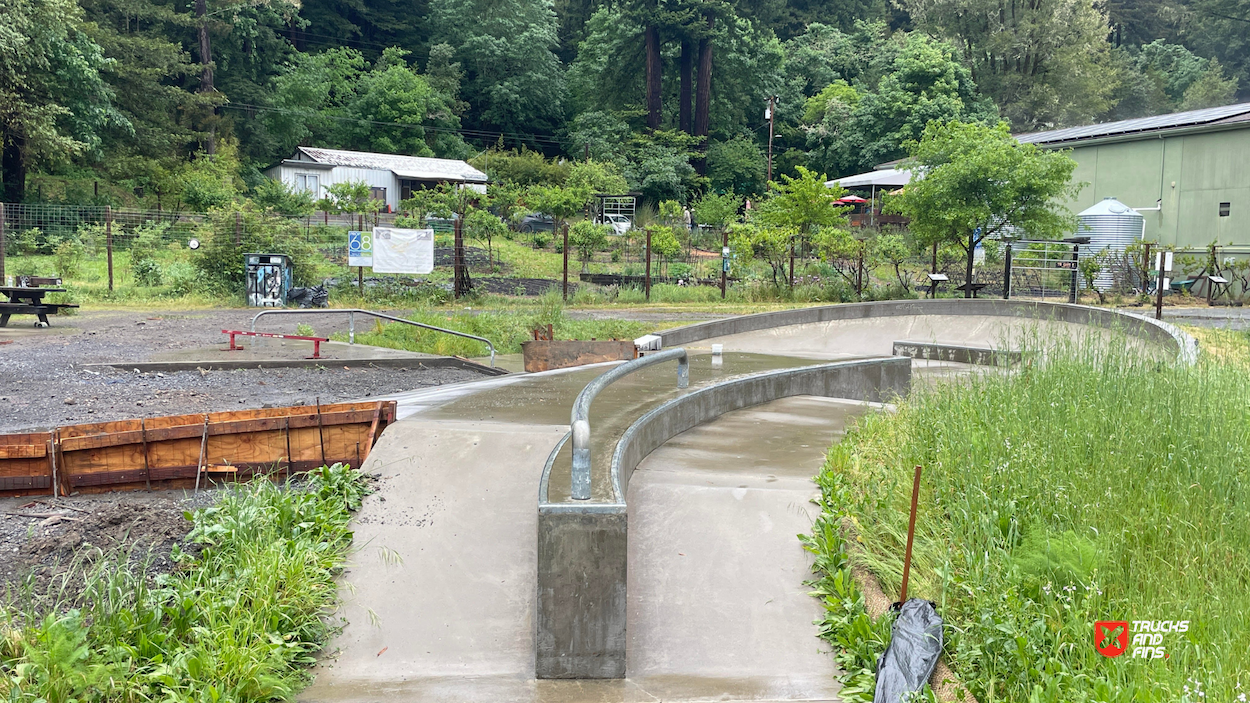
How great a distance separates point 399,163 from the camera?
53.3 meters

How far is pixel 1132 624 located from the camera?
3803 millimetres

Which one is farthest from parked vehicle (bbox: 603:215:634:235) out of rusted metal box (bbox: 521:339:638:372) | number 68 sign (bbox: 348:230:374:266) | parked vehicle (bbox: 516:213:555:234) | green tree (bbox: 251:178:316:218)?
rusted metal box (bbox: 521:339:638:372)

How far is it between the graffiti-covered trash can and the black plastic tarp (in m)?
19.5

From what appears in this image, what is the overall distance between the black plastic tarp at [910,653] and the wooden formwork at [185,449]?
14.5 feet

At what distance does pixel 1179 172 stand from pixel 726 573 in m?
30.7

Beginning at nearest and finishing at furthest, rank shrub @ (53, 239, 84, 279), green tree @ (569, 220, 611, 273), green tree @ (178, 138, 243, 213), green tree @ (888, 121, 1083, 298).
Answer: green tree @ (888, 121, 1083, 298) < shrub @ (53, 239, 84, 279) < green tree @ (569, 220, 611, 273) < green tree @ (178, 138, 243, 213)

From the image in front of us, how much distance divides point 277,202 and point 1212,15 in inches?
2763

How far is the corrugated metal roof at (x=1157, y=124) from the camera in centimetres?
2839

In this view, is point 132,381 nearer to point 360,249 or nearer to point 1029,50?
point 360,249

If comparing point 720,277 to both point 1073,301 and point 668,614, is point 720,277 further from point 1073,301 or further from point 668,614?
point 668,614

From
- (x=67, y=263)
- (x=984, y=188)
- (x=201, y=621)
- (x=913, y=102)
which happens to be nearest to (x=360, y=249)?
(x=67, y=263)

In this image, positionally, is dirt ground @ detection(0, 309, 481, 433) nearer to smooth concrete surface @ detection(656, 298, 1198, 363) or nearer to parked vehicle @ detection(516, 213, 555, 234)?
smooth concrete surface @ detection(656, 298, 1198, 363)

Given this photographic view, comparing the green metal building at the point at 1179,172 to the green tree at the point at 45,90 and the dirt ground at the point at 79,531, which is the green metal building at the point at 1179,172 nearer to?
the dirt ground at the point at 79,531

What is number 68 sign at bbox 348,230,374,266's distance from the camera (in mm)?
20766
